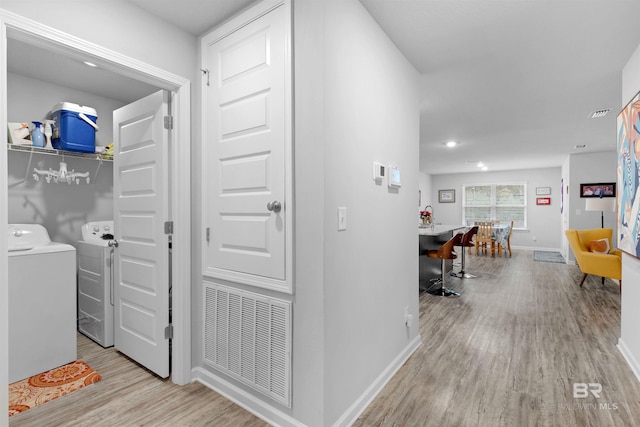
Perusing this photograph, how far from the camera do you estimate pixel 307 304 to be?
1676mm

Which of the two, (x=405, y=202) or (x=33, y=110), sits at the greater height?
(x=33, y=110)

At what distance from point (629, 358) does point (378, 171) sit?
8.27 feet

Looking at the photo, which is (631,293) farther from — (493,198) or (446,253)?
(493,198)

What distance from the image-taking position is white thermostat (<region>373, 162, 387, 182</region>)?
81.7 inches

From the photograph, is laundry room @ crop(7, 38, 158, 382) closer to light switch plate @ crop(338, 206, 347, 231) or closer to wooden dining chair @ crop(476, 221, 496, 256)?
light switch plate @ crop(338, 206, 347, 231)

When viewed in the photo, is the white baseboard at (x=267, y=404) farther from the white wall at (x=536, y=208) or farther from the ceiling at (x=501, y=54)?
the white wall at (x=536, y=208)

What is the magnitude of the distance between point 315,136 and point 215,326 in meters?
1.43

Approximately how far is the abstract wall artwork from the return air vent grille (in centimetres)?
257

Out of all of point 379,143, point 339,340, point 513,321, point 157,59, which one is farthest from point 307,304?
point 513,321

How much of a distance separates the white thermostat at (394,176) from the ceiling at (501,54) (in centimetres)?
94

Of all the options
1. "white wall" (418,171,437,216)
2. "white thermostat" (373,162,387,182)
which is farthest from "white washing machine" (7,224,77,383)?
"white wall" (418,171,437,216)

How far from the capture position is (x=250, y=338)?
6.34ft

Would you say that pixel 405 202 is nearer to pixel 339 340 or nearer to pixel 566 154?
pixel 339 340

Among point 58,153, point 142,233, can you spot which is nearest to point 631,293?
point 142,233
